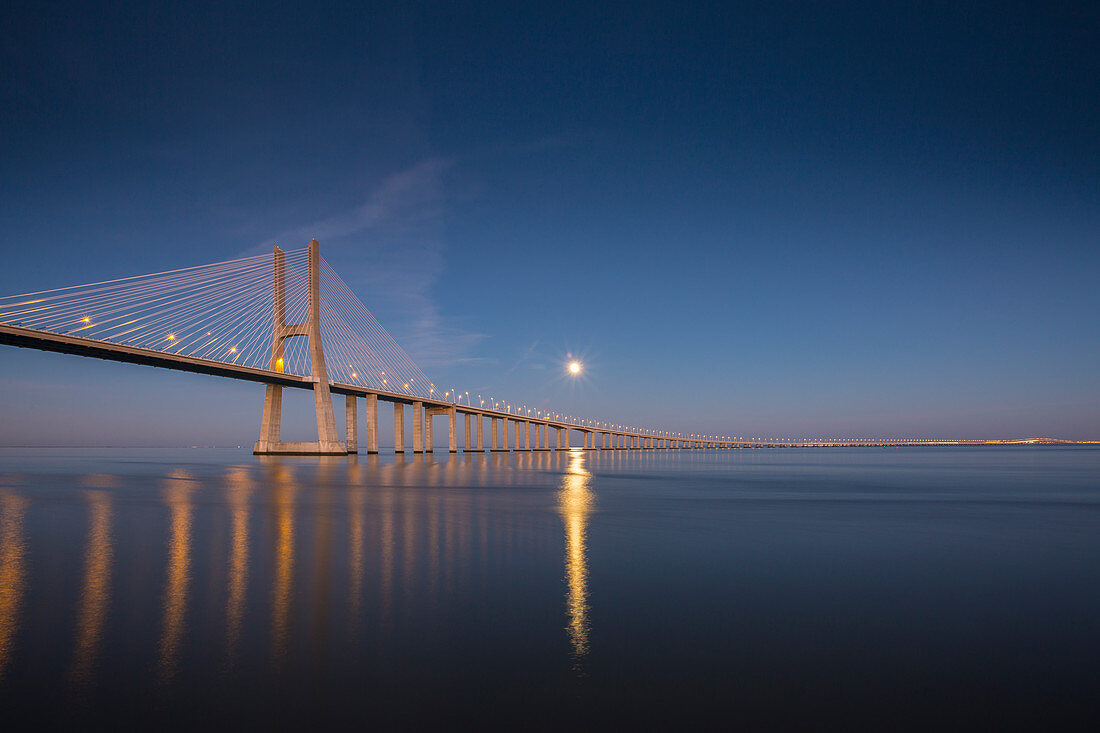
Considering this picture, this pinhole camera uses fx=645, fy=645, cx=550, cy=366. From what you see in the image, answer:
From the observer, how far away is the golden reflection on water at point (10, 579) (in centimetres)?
689

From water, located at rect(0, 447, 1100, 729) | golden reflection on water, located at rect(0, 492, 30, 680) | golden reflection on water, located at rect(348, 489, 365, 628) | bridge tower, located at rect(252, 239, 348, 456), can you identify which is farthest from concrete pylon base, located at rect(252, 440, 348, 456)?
water, located at rect(0, 447, 1100, 729)

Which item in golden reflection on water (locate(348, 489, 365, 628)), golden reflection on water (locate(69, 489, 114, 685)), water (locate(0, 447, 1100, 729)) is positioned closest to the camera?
water (locate(0, 447, 1100, 729))

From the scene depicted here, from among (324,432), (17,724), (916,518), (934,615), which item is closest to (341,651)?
(17,724)

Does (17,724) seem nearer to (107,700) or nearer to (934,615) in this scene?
(107,700)

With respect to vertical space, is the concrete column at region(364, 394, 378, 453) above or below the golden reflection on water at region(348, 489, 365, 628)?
above

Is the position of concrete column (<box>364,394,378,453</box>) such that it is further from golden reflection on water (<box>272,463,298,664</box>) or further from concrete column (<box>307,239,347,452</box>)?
golden reflection on water (<box>272,463,298,664</box>)

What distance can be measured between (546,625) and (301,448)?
8039 centimetres

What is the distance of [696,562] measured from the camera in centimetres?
1229

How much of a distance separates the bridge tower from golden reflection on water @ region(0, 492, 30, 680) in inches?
2199

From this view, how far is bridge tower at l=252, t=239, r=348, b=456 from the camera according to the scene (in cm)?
7488

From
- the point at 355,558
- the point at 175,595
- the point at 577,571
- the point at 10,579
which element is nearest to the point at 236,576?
the point at 175,595

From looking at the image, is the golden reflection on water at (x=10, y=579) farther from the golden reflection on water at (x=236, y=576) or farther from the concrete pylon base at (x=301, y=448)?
the concrete pylon base at (x=301, y=448)

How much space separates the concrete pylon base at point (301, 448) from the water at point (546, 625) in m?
63.4

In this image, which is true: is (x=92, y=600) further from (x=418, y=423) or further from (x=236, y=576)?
(x=418, y=423)
